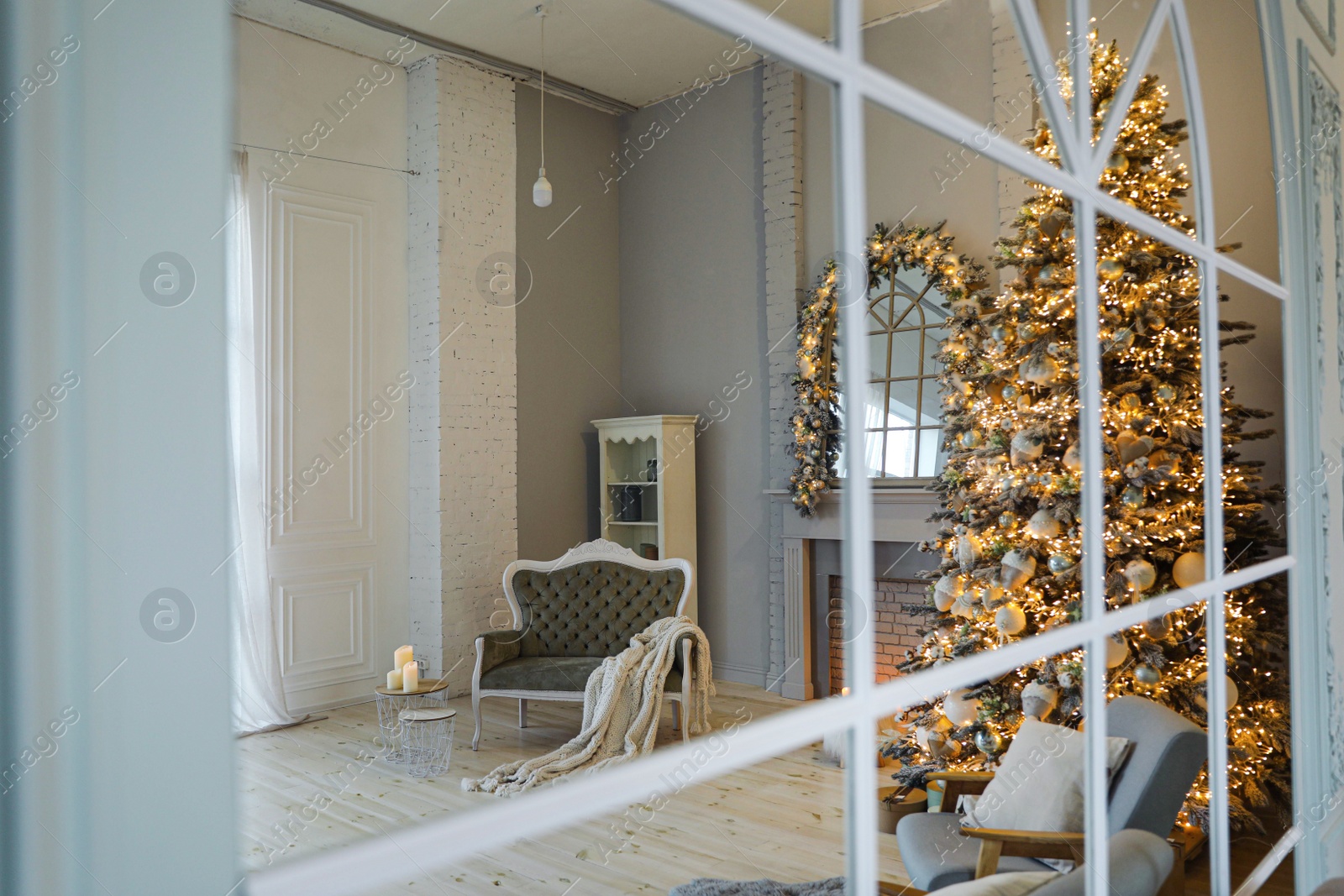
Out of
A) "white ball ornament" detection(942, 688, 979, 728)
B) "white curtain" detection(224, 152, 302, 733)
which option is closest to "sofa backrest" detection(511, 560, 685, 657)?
"white curtain" detection(224, 152, 302, 733)

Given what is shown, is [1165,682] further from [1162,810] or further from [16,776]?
[16,776]

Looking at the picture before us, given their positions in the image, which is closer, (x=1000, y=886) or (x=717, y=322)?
(x=1000, y=886)

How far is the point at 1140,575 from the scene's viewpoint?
9.71ft

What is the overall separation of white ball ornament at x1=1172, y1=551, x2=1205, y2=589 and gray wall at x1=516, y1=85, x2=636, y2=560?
402cm

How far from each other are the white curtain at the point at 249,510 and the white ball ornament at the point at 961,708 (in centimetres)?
350

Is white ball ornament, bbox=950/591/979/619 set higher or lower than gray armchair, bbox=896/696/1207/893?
higher

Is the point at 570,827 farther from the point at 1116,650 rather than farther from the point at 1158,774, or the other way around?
the point at 1158,774

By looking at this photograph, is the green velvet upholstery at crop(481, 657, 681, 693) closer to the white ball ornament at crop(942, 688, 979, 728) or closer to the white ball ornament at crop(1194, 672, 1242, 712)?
the white ball ornament at crop(942, 688, 979, 728)

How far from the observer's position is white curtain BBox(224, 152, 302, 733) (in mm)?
4793

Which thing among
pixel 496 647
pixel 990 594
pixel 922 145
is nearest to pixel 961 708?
pixel 990 594

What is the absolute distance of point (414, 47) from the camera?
17.9 ft

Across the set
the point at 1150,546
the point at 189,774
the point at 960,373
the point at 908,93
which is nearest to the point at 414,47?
the point at 960,373

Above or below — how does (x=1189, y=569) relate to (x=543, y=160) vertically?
below

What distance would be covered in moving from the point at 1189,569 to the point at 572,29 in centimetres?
440
